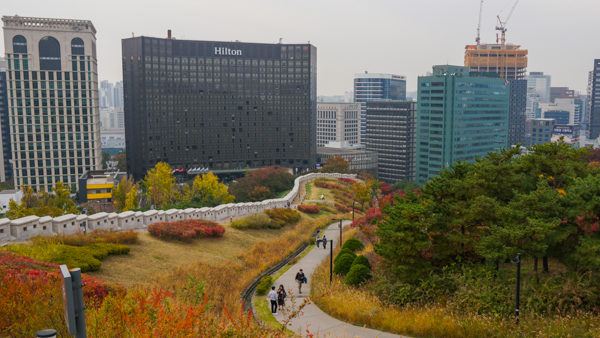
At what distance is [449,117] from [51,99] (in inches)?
3311

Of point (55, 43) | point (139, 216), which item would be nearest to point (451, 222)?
point (139, 216)

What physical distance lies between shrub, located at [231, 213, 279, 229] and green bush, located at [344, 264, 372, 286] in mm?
16857

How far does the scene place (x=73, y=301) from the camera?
266 inches

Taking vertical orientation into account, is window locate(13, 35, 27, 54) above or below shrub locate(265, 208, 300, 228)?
above

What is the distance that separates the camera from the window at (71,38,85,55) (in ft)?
352

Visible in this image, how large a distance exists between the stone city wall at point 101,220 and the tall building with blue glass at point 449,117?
85473 mm

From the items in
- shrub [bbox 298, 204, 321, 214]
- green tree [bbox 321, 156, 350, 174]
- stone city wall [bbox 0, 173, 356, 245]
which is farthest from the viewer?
green tree [bbox 321, 156, 350, 174]

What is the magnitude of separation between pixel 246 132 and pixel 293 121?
38.6 feet

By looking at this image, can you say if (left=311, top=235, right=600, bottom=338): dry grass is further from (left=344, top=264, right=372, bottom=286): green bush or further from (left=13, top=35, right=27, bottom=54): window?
(left=13, top=35, right=27, bottom=54): window

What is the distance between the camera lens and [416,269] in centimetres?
2433

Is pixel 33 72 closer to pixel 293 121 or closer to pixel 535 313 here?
pixel 293 121

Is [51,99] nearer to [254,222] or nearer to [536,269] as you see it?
[254,222]

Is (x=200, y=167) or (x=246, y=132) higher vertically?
(x=246, y=132)

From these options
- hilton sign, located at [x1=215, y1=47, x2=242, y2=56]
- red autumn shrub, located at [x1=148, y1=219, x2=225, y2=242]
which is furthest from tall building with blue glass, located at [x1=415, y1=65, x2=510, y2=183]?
red autumn shrub, located at [x1=148, y1=219, x2=225, y2=242]
